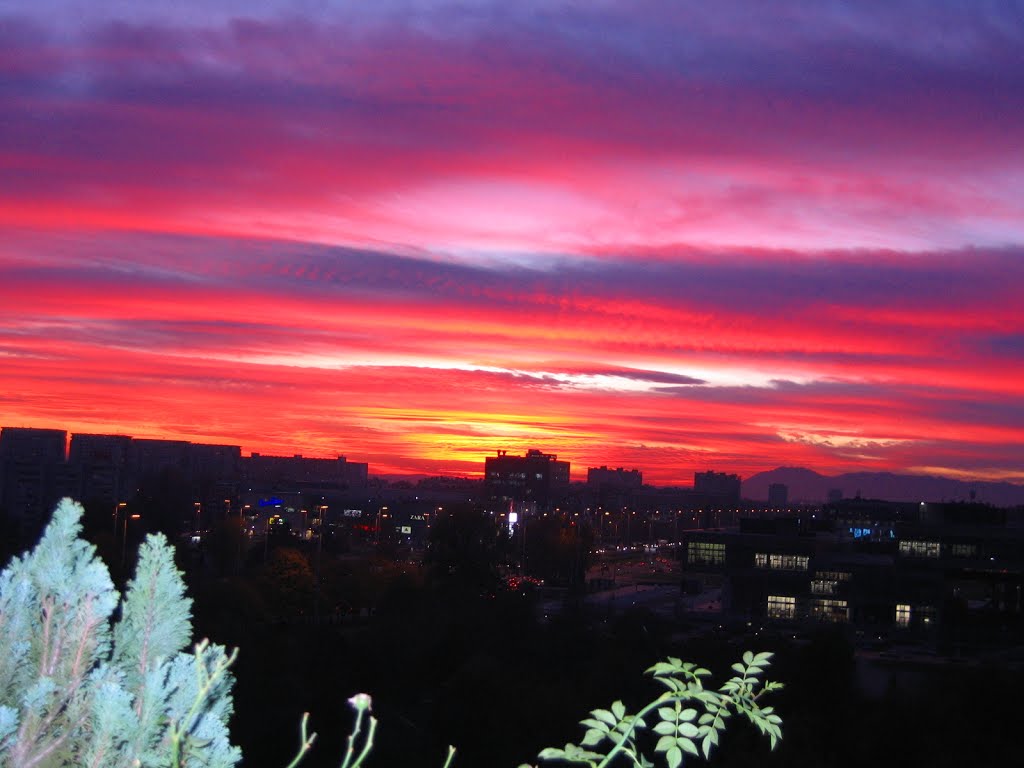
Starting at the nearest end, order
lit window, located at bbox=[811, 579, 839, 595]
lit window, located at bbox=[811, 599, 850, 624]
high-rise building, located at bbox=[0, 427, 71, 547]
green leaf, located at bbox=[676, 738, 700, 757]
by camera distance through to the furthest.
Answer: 1. green leaf, located at bbox=[676, 738, 700, 757]
2. lit window, located at bbox=[811, 599, 850, 624]
3. lit window, located at bbox=[811, 579, 839, 595]
4. high-rise building, located at bbox=[0, 427, 71, 547]

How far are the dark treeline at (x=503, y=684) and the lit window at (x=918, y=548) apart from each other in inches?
797

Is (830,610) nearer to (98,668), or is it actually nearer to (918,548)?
(918,548)

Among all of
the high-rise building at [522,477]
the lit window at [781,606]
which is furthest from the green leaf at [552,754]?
the high-rise building at [522,477]

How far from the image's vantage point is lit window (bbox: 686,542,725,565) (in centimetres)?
6906

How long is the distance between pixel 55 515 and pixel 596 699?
22701 millimetres

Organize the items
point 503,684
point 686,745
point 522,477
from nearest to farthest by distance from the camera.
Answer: point 686,745, point 503,684, point 522,477

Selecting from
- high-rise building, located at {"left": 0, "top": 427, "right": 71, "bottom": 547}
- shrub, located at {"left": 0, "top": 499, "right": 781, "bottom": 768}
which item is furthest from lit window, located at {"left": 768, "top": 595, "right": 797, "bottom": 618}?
shrub, located at {"left": 0, "top": 499, "right": 781, "bottom": 768}

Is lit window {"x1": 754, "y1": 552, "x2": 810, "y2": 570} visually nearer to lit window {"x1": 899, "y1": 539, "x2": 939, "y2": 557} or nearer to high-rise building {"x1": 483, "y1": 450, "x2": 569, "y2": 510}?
lit window {"x1": 899, "y1": 539, "x2": 939, "y2": 557}

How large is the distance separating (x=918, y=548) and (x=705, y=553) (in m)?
13.5

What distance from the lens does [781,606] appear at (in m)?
63.0

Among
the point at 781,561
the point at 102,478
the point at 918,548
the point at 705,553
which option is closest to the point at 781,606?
the point at 781,561

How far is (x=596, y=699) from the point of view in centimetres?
2491

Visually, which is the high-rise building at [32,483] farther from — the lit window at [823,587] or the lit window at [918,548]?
the lit window at [918,548]

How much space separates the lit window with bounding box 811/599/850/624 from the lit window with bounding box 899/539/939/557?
4258 millimetres
